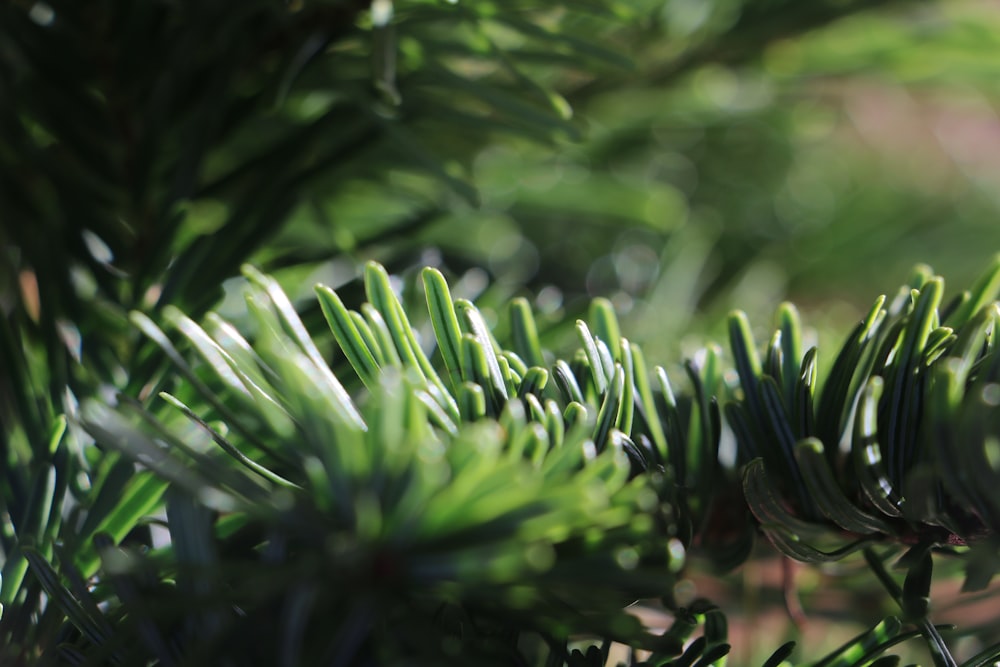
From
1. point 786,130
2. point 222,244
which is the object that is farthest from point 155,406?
point 786,130

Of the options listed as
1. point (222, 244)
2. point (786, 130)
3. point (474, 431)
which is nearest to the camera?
point (474, 431)

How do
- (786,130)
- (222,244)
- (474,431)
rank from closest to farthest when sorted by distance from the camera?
1. (474,431)
2. (222,244)
3. (786,130)

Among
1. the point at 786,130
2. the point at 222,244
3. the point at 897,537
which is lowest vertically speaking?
the point at 897,537

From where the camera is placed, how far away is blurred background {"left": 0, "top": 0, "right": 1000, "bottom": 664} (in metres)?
0.25

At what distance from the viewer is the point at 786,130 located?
43 centimetres

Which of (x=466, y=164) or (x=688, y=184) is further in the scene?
(x=688, y=184)

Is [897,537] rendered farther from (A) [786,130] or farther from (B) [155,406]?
(A) [786,130]

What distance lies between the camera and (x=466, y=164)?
0.35 m

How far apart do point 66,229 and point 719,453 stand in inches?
8.0

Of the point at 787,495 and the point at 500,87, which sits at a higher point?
the point at 500,87

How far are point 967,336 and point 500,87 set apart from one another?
19cm

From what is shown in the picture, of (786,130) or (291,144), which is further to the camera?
(786,130)

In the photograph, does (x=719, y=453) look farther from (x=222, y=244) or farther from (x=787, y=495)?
(x=222, y=244)

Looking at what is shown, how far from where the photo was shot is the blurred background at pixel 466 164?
0.82 feet
